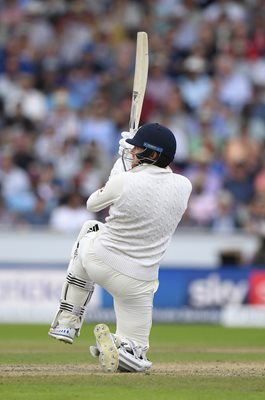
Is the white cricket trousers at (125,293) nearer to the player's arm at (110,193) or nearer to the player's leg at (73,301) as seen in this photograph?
the player's leg at (73,301)

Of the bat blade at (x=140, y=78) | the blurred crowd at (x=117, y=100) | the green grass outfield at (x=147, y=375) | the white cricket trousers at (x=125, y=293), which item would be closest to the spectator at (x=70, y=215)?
the blurred crowd at (x=117, y=100)

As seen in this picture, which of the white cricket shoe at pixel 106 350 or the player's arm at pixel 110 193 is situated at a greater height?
the player's arm at pixel 110 193

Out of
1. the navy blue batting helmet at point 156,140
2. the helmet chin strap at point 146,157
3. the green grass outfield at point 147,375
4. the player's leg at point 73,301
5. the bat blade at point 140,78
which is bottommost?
the green grass outfield at point 147,375

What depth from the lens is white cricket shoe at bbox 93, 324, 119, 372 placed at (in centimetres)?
743

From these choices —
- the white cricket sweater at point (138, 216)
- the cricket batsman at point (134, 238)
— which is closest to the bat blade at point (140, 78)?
the cricket batsman at point (134, 238)

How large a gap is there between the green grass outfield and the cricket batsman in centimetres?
22

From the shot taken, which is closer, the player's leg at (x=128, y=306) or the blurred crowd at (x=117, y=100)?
the player's leg at (x=128, y=306)

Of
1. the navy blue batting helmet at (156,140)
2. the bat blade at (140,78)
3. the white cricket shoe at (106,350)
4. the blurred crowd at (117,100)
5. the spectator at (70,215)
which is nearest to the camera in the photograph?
the white cricket shoe at (106,350)

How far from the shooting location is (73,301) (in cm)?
787

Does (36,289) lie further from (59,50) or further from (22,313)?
(59,50)

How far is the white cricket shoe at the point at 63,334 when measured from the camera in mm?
7789

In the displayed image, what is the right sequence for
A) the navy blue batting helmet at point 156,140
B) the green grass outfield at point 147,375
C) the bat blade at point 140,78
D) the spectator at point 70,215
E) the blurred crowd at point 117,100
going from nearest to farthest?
1. the green grass outfield at point 147,375
2. the navy blue batting helmet at point 156,140
3. the bat blade at point 140,78
4. the spectator at point 70,215
5. the blurred crowd at point 117,100

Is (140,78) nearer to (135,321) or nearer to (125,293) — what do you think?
(125,293)

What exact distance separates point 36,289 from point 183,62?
4851 mm
